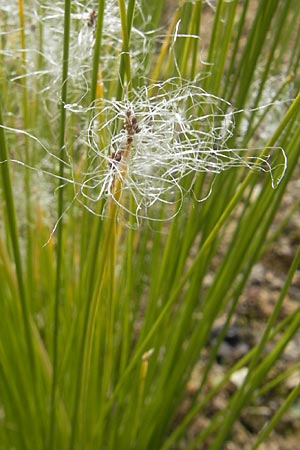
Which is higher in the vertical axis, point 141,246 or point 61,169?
point 61,169

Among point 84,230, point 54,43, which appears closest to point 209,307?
point 84,230

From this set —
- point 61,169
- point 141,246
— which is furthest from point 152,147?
point 141,246

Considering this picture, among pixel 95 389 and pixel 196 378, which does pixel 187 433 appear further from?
pixel 95 389

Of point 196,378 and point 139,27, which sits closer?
point 139,27

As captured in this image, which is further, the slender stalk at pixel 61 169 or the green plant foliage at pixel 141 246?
the green plant foliage at pixel 141 246

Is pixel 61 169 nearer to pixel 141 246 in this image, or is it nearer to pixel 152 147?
pixel 152 147

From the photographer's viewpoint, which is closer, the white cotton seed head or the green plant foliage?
the white cotton seed head

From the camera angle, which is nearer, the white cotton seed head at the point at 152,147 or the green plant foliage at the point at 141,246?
the white cotton seed head at the point at 152,147

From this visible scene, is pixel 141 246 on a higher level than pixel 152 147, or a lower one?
lower

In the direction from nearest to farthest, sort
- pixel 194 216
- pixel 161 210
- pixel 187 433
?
pixel 194 216
pixel 161 210
pixel 187 433

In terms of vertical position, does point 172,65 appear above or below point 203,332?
above

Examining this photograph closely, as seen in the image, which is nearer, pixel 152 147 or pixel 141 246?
pixel 152 147
